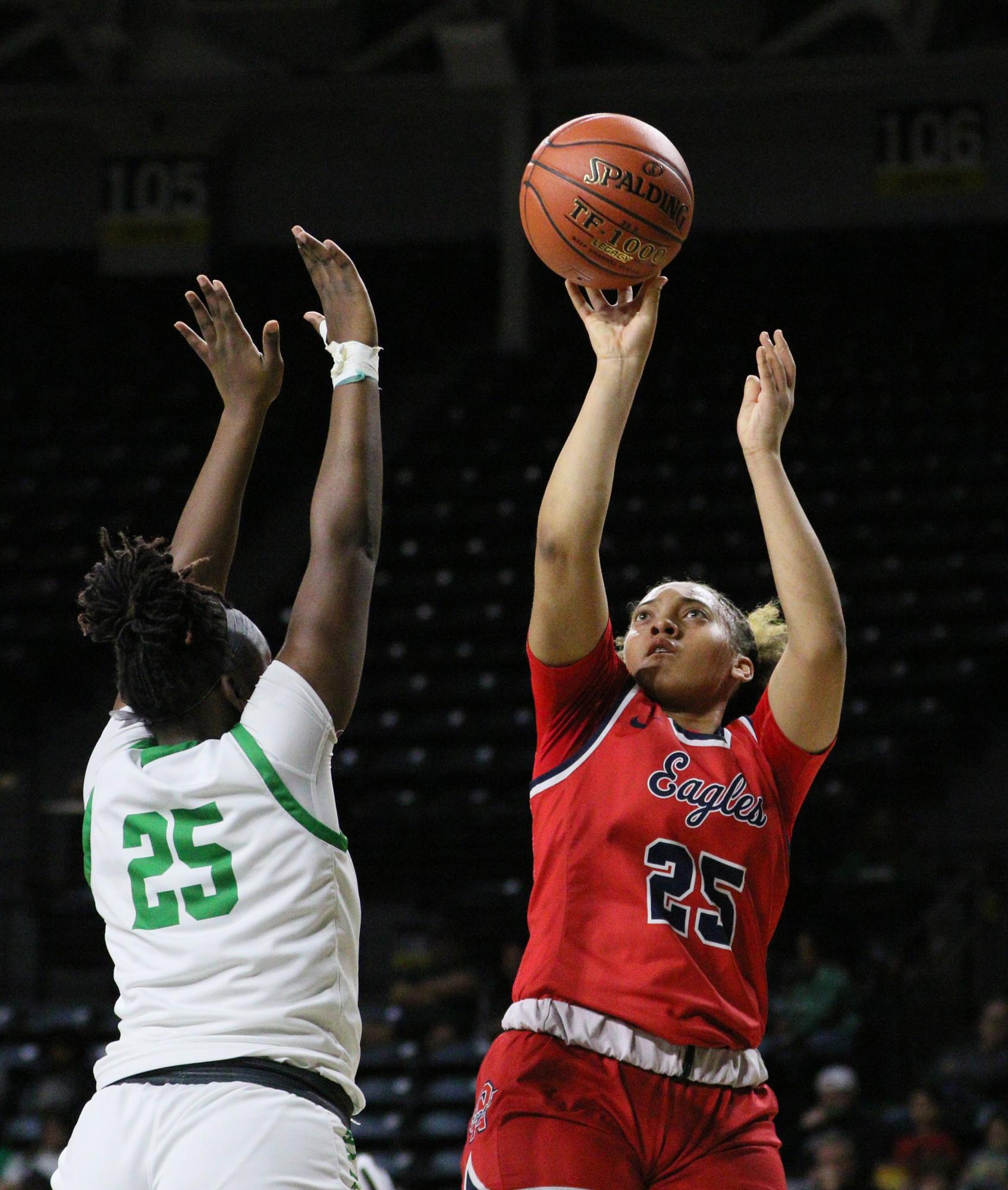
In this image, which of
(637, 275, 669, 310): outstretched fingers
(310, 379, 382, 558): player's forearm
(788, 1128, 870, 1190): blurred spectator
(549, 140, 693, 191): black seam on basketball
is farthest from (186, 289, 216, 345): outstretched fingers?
(788, 1128, 870, 1190): blurred spectator

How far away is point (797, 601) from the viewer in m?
3.36

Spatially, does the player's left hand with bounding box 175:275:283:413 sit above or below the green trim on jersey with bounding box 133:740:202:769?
above

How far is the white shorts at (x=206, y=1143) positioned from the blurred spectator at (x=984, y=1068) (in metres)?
5.91

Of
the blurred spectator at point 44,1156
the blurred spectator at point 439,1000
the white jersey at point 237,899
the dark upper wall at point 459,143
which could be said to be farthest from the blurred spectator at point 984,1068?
the dark upper wall at point 459,143

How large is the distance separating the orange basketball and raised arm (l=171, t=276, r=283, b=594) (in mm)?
681

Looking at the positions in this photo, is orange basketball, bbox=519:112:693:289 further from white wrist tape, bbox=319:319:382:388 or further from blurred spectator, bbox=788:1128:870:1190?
blurred spectator, bbox=788:1128:870:1190

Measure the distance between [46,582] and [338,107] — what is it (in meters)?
5.39

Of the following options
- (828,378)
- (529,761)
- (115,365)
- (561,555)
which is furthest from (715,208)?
(561,555)

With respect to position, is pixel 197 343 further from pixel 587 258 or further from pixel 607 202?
pixel 607 202

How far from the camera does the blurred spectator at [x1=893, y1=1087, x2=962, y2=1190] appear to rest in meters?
7.14

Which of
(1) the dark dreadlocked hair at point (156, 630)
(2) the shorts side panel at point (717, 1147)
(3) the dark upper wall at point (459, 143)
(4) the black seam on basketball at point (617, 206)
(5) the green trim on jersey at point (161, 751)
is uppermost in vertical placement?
(3) the dark upper wall at point (459, 143)

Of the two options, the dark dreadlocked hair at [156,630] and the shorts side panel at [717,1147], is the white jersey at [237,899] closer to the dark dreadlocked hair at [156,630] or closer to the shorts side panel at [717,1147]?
the dark dreadlocked hair at [156,630]

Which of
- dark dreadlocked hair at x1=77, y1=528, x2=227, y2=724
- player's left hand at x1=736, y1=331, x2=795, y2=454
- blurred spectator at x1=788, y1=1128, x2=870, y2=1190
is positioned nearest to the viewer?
dark dreadlocked hair at x1=77, y1=528, x2=227, y2=724

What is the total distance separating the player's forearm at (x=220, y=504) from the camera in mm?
3252
